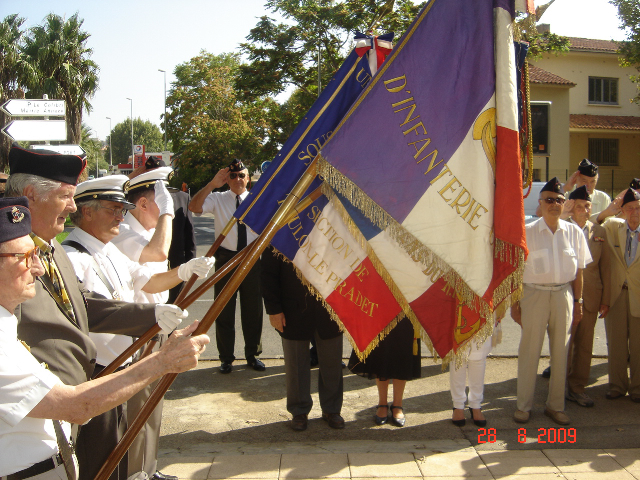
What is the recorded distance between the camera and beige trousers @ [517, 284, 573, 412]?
15.2 feet

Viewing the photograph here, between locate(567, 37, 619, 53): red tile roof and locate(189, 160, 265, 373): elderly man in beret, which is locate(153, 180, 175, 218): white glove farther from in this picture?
locate(567, 37, 619, 53): red tile roof

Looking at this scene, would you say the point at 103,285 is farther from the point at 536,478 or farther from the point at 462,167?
the point at 536,478

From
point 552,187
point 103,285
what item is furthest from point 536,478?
point 103,285

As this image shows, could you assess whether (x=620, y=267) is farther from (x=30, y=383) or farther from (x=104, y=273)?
(x=30, y=383)

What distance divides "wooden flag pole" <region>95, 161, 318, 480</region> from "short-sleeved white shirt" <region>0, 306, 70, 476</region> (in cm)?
23

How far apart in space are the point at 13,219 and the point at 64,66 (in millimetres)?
29273

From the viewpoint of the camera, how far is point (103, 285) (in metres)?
2.93

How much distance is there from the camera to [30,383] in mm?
1725

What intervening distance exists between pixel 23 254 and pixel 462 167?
1774 millimetres

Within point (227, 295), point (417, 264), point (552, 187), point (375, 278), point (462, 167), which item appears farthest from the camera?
point (552, 187)

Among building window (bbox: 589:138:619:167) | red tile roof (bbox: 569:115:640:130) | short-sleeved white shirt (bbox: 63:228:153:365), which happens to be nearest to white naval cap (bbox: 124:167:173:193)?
short-sleeved white shirt (bbox: 63:228:153:365)

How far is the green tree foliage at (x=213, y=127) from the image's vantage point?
1106 inches
